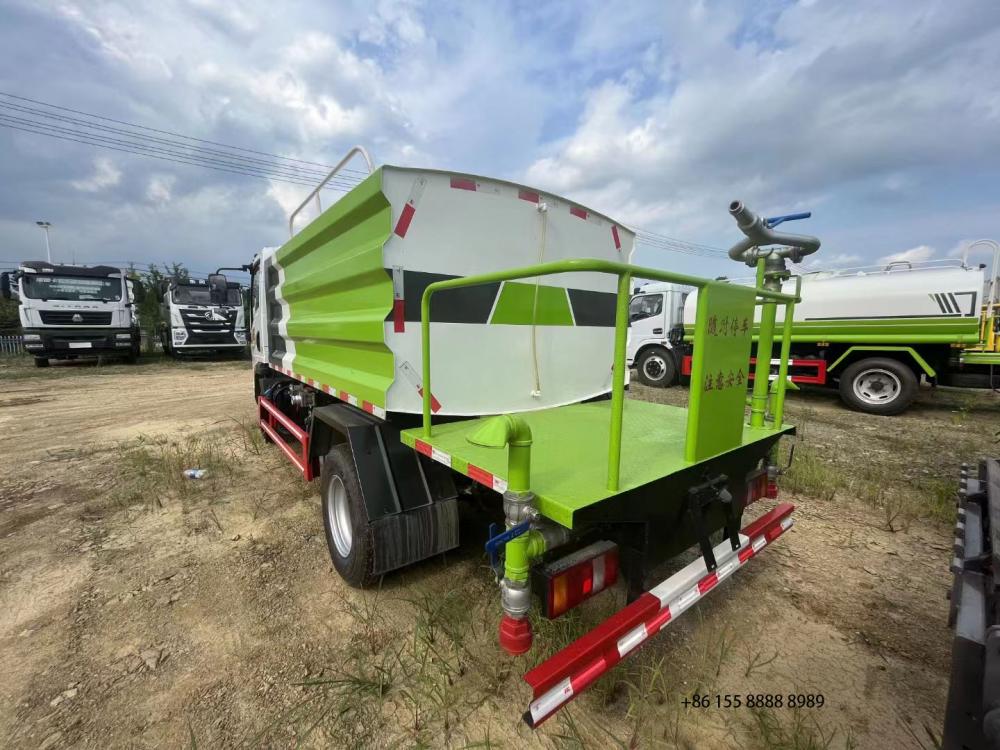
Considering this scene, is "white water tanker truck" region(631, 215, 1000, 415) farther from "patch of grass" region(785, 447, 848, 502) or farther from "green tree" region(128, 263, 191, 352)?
"green tree" region(128, 263, 191, 352)

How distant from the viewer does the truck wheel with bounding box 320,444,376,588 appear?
93.6 inches

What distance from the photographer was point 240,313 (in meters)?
16.9

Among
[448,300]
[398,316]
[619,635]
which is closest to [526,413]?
[448,300]

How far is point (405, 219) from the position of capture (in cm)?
226

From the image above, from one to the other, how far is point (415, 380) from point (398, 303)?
17.3 inches

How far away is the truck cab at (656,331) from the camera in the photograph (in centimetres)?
1069

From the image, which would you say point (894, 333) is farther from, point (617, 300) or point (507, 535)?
point (507, 535)

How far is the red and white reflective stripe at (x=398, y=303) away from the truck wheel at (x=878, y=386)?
353 inches

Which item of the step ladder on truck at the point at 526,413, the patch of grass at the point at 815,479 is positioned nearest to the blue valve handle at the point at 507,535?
the step ladder on truck at the point at 526,413

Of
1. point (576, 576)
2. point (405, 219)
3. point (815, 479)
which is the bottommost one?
point (815, 479)

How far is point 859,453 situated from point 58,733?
716 cm

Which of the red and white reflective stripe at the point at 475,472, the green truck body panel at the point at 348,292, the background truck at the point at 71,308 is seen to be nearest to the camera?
the red and white reflective stripe at the point at 475,472

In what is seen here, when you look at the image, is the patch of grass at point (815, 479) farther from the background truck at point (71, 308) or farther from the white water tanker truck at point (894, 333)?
the background truck at point (71, 308)

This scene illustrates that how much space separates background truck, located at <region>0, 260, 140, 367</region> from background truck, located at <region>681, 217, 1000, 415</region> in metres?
19.2
